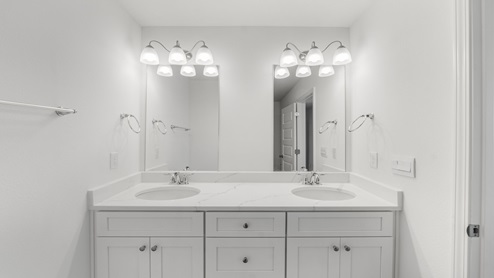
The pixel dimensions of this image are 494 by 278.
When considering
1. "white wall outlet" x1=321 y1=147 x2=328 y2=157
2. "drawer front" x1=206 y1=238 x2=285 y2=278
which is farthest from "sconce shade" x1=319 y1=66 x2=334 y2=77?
"drawer front" x1=206 y1=238 x2=285 y2=278

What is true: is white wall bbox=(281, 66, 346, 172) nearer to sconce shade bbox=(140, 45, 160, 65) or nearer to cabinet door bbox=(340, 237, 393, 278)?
cabinet door bbox=(340, 237, 393, 278)

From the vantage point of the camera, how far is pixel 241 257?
4.24 feet

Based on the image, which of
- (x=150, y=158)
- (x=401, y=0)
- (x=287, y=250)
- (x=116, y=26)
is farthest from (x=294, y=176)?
(x=116, y=26)

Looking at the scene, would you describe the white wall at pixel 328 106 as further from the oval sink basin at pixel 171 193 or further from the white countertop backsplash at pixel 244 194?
the oval sink basin at pixel 171 193

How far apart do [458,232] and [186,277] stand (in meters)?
1.39

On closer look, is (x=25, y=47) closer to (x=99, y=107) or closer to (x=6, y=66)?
(x=6, y=66)

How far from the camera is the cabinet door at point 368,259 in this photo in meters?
1.29

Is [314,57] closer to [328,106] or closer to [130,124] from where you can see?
[328,106]

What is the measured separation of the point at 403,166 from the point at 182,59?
172 centimetres

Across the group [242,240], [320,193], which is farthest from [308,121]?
[242,240]

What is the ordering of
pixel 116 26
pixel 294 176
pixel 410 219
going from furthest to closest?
pixel 294 176
pixel 116 26
pixel 410 219

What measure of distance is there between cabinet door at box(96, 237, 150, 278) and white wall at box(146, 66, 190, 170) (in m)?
0.70

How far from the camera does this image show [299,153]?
1.90 metres

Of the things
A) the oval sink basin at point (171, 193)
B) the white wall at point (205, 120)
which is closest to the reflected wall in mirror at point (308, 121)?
the white wall at point (205, 120)
